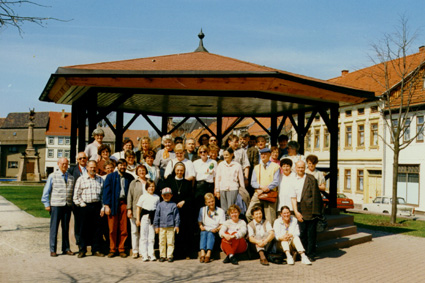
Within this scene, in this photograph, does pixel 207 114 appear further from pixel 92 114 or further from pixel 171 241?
pixel 171 241

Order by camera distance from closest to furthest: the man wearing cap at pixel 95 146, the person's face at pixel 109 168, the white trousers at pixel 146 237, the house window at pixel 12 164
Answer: the white trousers at pixel 146 237 → the person's face at pixel 109 168 → the man wearing cap at pixel 95 146 → the house window at pixel 12 164

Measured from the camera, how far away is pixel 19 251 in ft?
30.0

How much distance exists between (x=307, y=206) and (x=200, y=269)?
254cm

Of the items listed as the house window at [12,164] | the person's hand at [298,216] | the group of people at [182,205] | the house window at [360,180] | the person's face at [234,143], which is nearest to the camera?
the group of people at [182,205]

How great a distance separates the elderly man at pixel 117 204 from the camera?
845 cm

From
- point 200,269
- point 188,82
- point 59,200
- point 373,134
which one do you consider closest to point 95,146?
point 59,200

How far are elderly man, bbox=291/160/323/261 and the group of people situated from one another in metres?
0.02

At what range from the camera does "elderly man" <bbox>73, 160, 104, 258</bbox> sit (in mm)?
8469

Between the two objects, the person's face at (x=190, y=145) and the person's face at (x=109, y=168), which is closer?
the person's face at (x=109, y=168)

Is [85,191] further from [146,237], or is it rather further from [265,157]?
[265,157]

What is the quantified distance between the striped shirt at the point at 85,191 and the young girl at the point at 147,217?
0.87m

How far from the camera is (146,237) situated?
27.7ft

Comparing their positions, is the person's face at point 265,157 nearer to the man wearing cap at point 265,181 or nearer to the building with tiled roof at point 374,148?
the man wearing cap at point 265,181

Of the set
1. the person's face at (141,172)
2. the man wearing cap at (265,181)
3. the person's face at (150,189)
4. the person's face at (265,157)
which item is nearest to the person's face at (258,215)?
the man wearing cap at (265,181)
